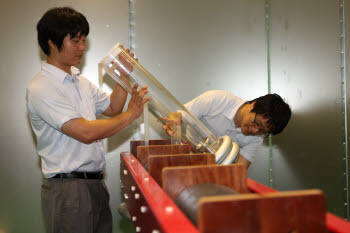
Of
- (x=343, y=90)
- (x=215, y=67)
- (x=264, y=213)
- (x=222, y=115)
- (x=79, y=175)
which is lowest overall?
(x=79, y=175)

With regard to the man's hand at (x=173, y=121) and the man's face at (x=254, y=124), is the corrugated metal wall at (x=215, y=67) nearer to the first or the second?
the man's face at (x=254, y=124)

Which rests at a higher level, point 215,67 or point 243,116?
point 215,67

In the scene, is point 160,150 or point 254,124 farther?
point 254,124

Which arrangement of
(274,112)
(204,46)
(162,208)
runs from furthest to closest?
(204,46), (274,112), (162,208)

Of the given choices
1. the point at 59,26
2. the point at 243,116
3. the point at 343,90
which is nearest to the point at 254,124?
the point at 243,116

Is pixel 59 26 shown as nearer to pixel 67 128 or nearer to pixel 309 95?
pixel 67 128

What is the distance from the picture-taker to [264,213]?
626mm

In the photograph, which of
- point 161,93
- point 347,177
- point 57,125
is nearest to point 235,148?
point 161,93

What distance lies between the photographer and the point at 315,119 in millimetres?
2820

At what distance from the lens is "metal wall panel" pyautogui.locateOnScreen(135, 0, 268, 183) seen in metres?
2.53

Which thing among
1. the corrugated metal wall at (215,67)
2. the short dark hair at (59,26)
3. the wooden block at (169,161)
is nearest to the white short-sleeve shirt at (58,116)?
the short dark hair at (59,26)

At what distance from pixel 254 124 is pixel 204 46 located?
109 cm

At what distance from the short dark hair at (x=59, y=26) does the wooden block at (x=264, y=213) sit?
44.3 inches

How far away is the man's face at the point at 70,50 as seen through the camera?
1511mm
